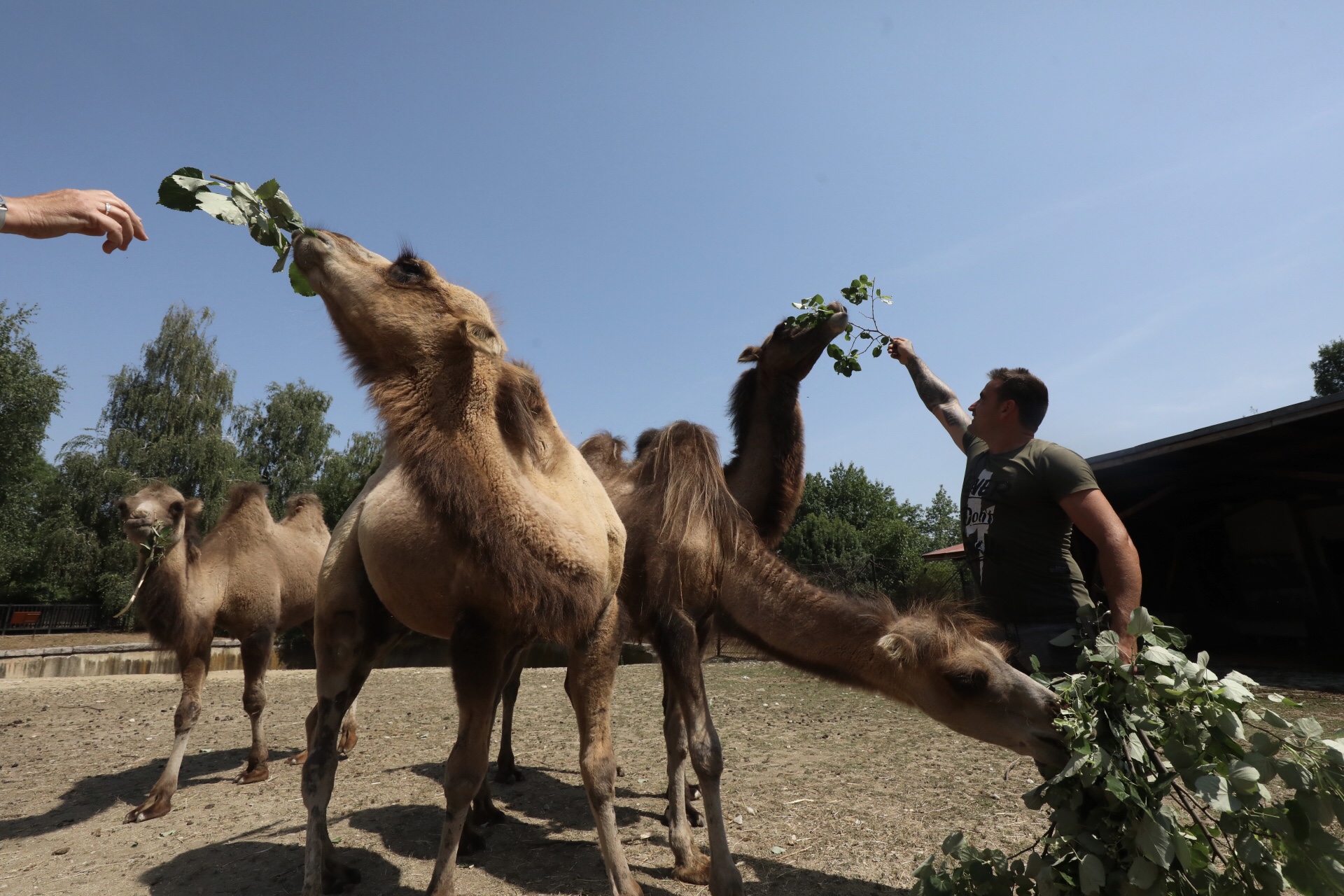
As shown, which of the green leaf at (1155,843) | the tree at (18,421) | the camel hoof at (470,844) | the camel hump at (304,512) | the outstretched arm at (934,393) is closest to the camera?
the green leaf at (1155,843)

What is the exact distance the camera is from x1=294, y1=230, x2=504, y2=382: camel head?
123 inches

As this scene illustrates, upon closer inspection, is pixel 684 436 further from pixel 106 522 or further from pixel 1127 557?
pixel 106 522

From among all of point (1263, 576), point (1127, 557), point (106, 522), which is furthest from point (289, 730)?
point (106, 522)

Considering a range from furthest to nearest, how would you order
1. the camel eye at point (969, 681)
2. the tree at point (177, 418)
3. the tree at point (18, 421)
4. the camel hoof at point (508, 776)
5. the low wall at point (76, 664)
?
the tree at point (177, 418), the tree at point (18, 421), the low wall at point (76, 664), the camel hoof at point (508, 776), the camel eye at point (969, 681)

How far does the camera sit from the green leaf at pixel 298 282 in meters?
3.42

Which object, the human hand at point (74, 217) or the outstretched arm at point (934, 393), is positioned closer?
the human hand at point (74, 217)

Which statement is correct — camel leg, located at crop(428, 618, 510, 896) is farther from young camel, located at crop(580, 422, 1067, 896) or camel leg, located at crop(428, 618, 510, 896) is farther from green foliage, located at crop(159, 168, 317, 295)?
green foliage, located at crop(159, 168, 317, 295)

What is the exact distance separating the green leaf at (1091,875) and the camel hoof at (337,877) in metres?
3.22

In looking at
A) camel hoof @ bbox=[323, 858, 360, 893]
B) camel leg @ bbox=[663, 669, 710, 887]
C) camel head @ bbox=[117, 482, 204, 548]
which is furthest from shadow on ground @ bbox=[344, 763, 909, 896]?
camel head @ bbox=[117, 482, 204, 548]

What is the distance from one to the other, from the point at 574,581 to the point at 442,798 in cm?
303

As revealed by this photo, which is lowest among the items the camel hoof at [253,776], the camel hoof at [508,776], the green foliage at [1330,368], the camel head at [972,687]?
the camel hoof at [508,776]

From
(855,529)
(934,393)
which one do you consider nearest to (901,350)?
(934,393)

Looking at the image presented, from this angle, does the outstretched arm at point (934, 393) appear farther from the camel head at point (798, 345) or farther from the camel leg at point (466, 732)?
the camel leg at point (466, 732)

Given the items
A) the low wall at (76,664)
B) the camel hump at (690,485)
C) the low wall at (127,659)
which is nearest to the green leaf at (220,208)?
the camel hump at (690,485)
